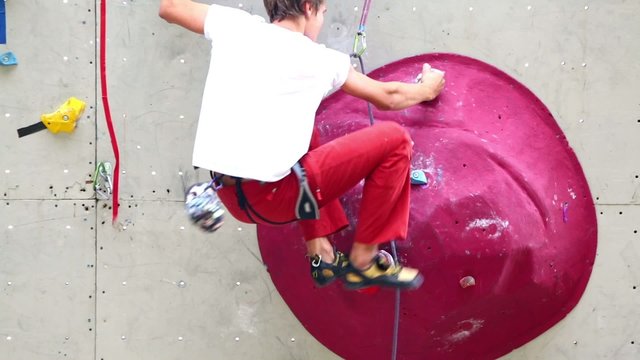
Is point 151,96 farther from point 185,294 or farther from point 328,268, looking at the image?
point 328,268

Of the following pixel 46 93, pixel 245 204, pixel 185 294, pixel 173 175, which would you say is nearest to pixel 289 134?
pixel 245 204

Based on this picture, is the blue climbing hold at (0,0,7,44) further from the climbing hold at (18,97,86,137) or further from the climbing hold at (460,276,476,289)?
the climbing hold at (460,276,476,289)

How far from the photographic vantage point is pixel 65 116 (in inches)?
102

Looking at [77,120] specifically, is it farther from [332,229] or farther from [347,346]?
[347,346]

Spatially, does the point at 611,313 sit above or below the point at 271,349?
above

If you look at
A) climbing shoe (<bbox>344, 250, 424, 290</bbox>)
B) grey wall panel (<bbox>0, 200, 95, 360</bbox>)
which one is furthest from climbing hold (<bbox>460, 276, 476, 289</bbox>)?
grey wall panel (<bbox>0, 200, 95, 360</bbox>)

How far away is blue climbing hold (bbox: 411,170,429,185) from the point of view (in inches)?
86.5

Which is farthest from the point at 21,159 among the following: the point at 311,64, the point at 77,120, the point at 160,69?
the point at 311,64

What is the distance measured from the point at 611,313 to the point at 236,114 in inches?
68.0

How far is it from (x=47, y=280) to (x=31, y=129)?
600 mm

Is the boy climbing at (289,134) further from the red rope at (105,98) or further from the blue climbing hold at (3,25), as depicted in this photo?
the blue climbing hold at (3,25)

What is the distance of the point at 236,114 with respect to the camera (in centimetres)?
179

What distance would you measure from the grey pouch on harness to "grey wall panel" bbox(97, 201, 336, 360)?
0.79 m

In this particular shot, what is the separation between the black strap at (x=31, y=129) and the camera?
2617mm
